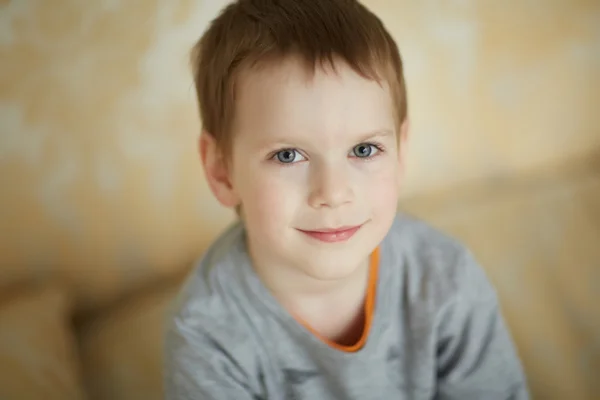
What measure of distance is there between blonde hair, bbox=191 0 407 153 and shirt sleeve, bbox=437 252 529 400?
9.6 inches

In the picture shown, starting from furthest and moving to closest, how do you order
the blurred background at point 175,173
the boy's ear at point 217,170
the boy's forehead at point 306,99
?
1. the blurred background at point 175,173
2. the boy's ear at point 217,170
3. the boy's forehead at point 306,99

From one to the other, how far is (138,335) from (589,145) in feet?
2.69

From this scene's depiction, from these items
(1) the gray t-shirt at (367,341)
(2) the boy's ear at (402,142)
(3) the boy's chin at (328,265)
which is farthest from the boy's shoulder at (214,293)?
(2) the boy's ear at (402,142)

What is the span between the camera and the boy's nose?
646 mm

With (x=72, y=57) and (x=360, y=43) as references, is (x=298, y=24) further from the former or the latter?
(x=72, y=57)

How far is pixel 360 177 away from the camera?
0.67 m

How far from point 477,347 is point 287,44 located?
0.44 m

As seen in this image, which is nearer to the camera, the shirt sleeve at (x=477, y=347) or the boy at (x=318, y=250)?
the boy at (x=318, y=250)

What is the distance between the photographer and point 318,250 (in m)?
0.69

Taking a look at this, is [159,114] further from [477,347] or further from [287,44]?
[477,347]

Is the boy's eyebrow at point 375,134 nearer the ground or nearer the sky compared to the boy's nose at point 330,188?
nearer the sky

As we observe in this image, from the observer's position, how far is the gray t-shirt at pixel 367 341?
2.48ft

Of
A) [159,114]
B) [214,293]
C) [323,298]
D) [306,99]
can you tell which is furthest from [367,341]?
[159,114]

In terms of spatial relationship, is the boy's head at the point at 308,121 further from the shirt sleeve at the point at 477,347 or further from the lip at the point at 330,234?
the shirt sleeve at the point at 477,347
